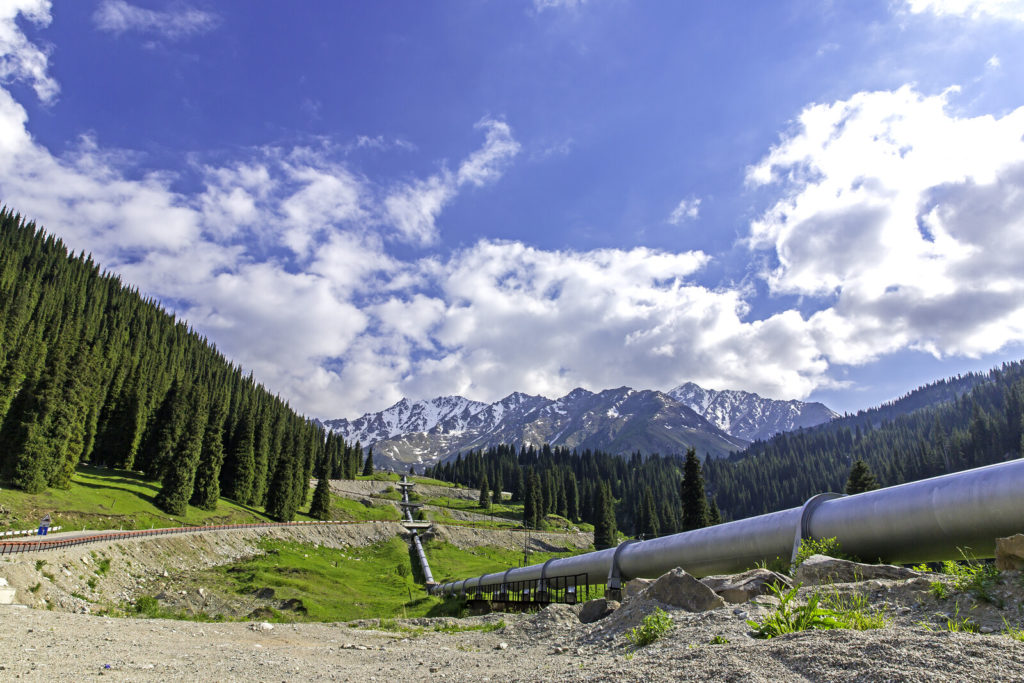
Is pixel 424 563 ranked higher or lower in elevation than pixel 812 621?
lower

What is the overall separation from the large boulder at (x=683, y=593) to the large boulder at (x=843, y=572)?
2.41 m

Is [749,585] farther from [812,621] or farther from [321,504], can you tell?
[321,504]

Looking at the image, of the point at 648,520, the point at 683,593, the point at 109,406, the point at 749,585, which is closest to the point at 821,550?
the point at 749,585

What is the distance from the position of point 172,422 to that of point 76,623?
72.0 m

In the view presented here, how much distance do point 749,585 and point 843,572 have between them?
2.25 meters

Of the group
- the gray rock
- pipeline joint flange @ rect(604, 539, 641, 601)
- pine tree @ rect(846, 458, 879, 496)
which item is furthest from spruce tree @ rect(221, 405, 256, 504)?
the gray rock

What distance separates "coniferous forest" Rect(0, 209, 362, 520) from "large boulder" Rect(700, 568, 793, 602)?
6348 cm

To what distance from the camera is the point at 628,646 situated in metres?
12.2

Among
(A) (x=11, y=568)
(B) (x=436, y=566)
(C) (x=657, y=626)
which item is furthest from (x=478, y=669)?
(B) (x=436, y=566)

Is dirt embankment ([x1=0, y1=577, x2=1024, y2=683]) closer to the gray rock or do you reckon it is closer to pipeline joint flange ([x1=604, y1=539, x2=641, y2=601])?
the gray rock

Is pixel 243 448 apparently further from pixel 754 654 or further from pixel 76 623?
pixel 754 654

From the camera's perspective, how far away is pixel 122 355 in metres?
106

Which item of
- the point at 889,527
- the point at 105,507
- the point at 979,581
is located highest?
the point at 889,527

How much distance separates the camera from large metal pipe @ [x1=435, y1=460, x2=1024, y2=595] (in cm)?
1389
